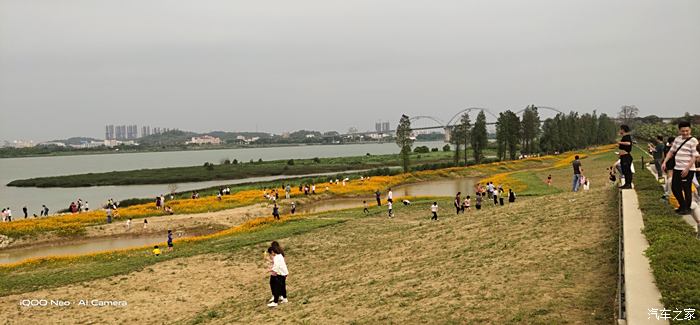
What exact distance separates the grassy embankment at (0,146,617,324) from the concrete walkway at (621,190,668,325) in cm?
53

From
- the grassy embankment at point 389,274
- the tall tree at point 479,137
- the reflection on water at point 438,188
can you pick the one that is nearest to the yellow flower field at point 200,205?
the reflection on water at point 438,188

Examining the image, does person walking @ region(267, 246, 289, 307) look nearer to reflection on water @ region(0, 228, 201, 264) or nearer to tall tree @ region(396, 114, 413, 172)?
reflection on water @ region(0, 228, 201, 264)

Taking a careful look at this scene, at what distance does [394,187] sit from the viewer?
7244 cm

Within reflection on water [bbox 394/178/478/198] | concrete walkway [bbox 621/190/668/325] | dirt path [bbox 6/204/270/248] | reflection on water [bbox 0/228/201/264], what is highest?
concrete walkway [bbox 621/190/668/325]

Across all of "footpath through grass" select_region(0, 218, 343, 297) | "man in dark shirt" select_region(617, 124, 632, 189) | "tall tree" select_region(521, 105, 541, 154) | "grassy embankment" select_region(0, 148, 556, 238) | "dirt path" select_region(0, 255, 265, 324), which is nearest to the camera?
"man in dark shirt" select_region(617, 124, 632, 189)

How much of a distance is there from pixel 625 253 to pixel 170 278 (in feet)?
62.5

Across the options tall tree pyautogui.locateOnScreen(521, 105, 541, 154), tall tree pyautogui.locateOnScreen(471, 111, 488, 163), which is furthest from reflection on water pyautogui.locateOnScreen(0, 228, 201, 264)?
tall tree pyautogui.locateOnScreen(521, 105, 541, 154)

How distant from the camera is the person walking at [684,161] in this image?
38.4 feet

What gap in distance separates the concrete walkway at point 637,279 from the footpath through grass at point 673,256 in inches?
5.3

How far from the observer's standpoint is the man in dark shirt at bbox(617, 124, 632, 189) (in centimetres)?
1634

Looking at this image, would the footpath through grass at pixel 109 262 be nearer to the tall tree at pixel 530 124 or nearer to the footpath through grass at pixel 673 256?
the footpath through grass at pixel 673 256

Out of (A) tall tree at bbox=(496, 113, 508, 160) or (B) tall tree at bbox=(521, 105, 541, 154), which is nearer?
(A) tall tree at bbox=(496, 113, 508, 160)

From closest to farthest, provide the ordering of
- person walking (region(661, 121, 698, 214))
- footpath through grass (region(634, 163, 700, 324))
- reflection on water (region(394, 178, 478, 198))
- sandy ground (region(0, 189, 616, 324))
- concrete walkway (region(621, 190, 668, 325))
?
concrete walkway (region(621, 190, 668, 325)) < footpath through grass (region(634, 163, 700, 324)) < sandy ground (region(0, 189, 616, 324)) < person walking (region(661, 121, 698, 214)) < reflection on water (region(394, 178, 478, 198))

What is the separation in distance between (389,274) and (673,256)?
8.83m
